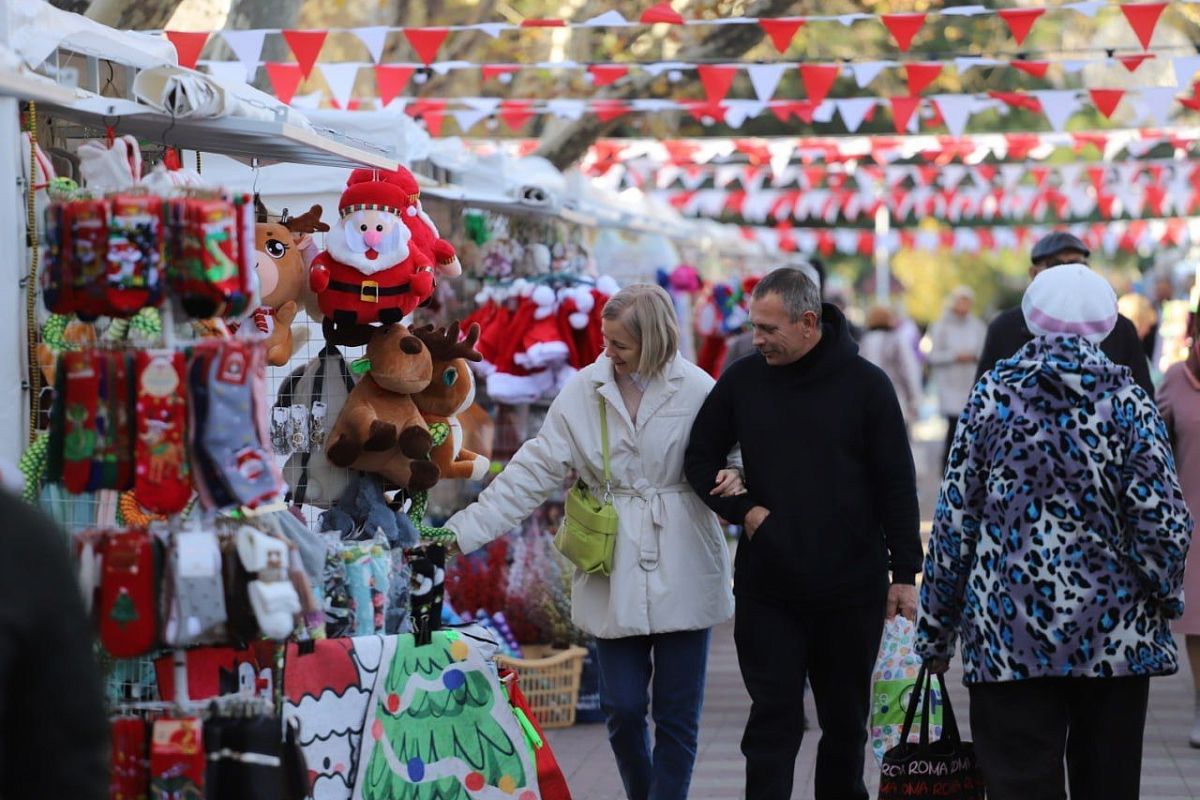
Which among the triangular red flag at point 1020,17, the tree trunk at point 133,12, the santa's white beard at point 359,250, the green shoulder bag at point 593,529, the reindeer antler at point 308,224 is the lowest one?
the green shoulder bag at point 593,529

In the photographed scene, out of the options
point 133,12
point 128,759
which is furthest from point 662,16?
point 128,759

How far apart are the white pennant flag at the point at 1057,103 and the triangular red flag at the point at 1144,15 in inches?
115

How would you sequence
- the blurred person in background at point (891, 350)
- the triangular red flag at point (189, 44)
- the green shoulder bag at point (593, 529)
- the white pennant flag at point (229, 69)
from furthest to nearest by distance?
the blurred person in background at point (891, 350) → the white pennant flag at point (229, 69) → the triangular red flag at point (189, 44) → the green shoulder bag at point (593, 529)

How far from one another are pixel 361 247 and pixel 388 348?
0.37m

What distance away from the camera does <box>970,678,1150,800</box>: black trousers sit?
16.0 feet

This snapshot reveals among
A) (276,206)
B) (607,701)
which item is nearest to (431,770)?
(607,701)

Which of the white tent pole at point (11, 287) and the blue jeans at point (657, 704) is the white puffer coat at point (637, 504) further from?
the white tent pole at point (11, 287)

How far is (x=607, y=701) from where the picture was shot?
5.80 meters

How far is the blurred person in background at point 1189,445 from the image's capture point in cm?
757

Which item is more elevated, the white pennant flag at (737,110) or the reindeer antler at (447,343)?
the white pennant flag at (737,110)

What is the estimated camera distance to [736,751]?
7879 mm

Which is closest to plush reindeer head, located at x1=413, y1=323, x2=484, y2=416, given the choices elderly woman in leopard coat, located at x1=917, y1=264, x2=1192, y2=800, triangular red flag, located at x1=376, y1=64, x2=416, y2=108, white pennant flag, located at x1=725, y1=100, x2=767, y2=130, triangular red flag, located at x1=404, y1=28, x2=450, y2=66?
elderly woman in leopard coat, located at x1=917, y1=264, x2=1192, y2=800

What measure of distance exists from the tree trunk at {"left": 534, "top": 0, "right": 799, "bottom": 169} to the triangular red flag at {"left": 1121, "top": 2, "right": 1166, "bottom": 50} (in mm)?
3296

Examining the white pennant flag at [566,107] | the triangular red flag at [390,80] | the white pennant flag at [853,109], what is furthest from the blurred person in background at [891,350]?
the triangular red flag at [390,80]
